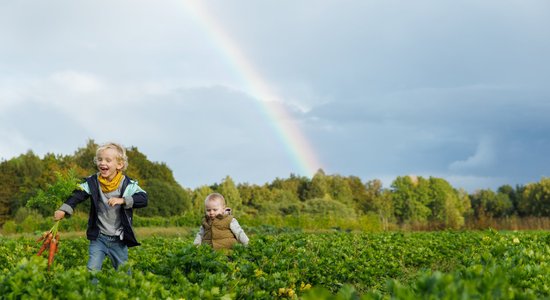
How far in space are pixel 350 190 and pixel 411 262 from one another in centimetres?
5221

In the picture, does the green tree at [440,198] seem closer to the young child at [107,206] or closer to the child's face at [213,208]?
the child's face at [213,208]

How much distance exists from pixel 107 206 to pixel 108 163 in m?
0.48

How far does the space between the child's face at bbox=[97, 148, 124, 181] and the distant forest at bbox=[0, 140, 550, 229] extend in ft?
78.4

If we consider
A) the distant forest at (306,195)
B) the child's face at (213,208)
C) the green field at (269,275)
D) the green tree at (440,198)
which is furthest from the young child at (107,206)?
the green tree at (440,198)

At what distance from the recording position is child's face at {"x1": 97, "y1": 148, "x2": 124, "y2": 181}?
6348 millimetres

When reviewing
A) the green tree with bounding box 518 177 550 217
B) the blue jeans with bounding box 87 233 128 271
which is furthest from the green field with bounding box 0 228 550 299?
the green tree with bounding box 518 177 550 217

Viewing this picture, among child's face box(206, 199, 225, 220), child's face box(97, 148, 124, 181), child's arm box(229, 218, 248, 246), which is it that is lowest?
child's arm box(229, 218, 248, 246)

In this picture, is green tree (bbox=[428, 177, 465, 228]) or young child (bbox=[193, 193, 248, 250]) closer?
young child (bbox=[193, 193, 248, 250])

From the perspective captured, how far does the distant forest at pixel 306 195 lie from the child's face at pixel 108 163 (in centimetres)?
2391

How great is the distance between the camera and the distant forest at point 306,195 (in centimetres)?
4134

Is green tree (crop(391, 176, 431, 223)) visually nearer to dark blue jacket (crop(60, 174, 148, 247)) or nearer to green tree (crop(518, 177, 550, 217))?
green tree (crop(518, 177, 550, 217))

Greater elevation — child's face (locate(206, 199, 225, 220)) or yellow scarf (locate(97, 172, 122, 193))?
yellow scarf (locate(97, 172, 122, 193))

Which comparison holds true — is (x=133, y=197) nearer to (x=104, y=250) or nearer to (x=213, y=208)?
(x=104, y=250)

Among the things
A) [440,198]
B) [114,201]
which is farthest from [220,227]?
[440,198]
